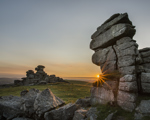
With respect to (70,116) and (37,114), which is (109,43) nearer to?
(70,116)

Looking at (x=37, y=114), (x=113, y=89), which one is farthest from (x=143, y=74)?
(x=37, y=114)

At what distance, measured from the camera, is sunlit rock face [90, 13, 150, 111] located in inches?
348

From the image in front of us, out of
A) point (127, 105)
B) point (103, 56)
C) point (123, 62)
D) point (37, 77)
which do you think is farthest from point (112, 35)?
point (37, 77)

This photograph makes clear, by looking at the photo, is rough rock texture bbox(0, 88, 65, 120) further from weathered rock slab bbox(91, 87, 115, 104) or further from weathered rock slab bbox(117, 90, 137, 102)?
weathered rock slab bbox(117, 90, 137, 102)

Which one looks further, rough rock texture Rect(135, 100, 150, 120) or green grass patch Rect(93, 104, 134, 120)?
green grass patch Rect(93, 104, 134, 120)

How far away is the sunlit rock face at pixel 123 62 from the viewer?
29.0 ft

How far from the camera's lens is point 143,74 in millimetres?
9094

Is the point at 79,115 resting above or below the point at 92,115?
below

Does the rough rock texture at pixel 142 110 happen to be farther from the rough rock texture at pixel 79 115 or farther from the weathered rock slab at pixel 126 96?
the rough rock texture at pixel 79 115

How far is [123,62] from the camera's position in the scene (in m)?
9.88

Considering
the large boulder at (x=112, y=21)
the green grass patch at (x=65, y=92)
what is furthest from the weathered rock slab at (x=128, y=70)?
the green grass patch at (x=65, y=92)

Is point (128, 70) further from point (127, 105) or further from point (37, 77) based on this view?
point (37, 77)

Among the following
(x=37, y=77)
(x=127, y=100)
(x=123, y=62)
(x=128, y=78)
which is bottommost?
(x=37, y=77)

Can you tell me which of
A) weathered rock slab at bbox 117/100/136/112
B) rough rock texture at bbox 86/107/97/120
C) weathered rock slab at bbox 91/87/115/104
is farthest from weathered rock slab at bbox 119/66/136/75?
rough rock texture at bbox 86/107/97/120
